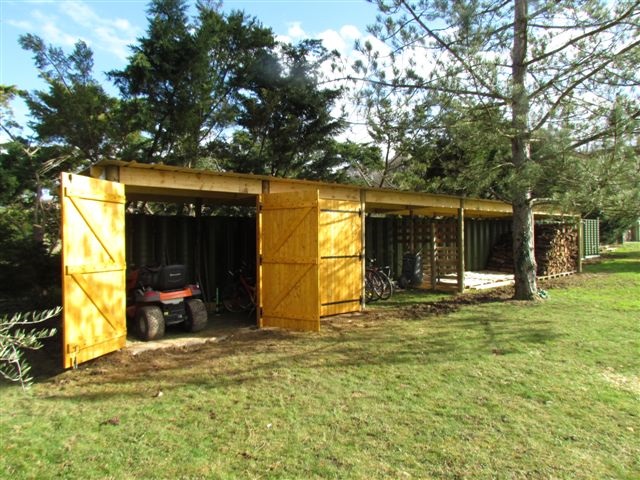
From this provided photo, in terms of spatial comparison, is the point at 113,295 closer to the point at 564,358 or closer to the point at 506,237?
the point at 564,358

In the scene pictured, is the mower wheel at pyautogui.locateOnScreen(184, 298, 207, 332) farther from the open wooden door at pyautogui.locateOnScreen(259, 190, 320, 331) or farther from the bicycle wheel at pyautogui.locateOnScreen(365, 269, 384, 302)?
the bicycle wheel at pyautogui.locateOnScreen(365, 269, 384, 302)

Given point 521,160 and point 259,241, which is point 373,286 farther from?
point 521,160

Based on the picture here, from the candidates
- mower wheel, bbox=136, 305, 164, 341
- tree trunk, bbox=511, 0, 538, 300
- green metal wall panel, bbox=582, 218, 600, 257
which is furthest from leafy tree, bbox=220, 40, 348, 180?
green metal wall panel, bbox=582, 218, 600, 257

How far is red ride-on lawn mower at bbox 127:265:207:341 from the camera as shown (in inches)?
247

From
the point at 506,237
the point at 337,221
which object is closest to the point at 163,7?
the point at 337,221

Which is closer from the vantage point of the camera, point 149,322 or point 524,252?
point 149,322

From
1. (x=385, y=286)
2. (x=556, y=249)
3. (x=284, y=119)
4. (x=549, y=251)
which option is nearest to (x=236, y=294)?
(x=385, y=286)

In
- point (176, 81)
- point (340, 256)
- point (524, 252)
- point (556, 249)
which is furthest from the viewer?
Result: point (556, 249)

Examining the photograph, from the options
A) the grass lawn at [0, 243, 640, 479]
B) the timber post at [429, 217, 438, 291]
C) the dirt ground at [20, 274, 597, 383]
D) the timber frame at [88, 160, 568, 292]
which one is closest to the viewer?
the grass lawn at [0, 243, 640, 479]

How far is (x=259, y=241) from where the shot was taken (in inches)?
285

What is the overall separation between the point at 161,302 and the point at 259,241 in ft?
5.66

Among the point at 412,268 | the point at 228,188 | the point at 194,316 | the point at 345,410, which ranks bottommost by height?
the point at 345,410

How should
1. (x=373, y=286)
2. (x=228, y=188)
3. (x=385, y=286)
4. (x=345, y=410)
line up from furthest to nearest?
(x=385, y=286) → (x=373, y=286) → (x=228, y=188) → (x=345, y=410)

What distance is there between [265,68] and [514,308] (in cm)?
1010
